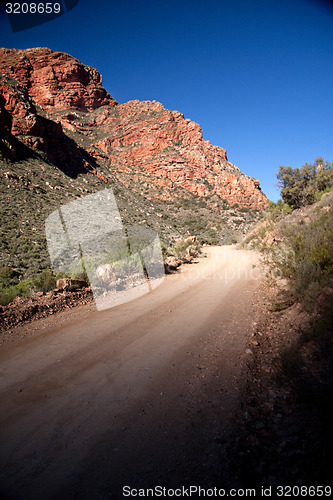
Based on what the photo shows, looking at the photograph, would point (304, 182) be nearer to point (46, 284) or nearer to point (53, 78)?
point (46, 284)

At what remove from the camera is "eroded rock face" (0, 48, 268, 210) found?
171 feet

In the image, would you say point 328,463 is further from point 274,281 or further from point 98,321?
point 274,281

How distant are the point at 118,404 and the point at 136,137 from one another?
212ft

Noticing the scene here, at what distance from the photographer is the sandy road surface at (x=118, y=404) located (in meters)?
1.83

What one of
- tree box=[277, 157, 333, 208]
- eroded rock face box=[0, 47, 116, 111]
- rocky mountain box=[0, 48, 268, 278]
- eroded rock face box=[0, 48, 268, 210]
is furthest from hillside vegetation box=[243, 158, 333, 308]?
eroded rock face box=[0, 47, 116, 111]

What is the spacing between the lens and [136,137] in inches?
2301

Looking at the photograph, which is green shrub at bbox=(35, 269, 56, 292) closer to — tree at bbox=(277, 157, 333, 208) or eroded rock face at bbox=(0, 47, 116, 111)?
tree at bbox=(277, 157, 333, 208)

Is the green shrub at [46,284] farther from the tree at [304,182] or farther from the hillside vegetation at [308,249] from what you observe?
the tree at [304,182]

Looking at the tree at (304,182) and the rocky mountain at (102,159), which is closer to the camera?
the tree at (304,182)

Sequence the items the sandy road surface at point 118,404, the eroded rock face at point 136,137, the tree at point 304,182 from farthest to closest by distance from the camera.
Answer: the eroded rock face at point 136,137
the tree at point 304,182
the sandy road surface at point 118,404

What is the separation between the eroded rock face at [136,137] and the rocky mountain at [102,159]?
27 centimetres

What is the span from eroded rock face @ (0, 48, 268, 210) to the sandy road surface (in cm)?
4639

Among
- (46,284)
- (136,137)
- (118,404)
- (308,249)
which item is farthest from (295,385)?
(136,137)

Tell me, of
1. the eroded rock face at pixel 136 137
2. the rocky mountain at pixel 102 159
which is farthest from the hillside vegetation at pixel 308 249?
the eroded rock face at pixel 136 137
